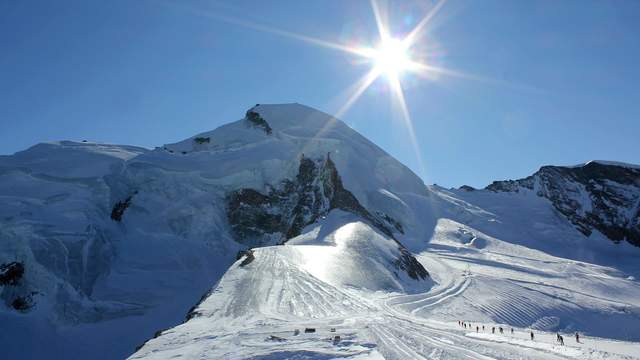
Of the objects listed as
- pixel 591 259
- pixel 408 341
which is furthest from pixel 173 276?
pixel 591 259

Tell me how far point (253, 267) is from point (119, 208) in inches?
1286

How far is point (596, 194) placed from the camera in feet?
479

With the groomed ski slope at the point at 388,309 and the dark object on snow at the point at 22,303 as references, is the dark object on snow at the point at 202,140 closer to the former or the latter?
the groomed ski slope at the point at 388,309

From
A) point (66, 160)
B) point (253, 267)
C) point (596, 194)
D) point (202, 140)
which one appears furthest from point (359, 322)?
point (596, 194)

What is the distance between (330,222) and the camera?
7500cm

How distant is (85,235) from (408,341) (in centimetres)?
4995

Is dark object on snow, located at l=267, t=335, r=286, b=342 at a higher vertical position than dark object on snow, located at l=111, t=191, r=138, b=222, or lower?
lower

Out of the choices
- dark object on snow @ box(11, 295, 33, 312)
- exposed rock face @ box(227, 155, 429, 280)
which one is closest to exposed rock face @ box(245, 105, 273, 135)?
exposed rock face @ box(227, 155, 429, 280)

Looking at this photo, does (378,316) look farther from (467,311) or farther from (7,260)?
(7,260)

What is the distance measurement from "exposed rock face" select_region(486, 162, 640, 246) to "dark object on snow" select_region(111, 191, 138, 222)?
120965 millimetres

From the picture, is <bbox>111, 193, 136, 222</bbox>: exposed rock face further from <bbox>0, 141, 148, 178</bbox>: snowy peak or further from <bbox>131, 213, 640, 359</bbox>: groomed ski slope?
<bbox>131, 213, 640, 359</bbox>: groomed ski slope

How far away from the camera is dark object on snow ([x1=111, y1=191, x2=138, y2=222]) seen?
224 ft

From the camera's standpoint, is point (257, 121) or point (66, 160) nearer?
point (66, 160)

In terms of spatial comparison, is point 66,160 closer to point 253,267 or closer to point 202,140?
point 202,140
